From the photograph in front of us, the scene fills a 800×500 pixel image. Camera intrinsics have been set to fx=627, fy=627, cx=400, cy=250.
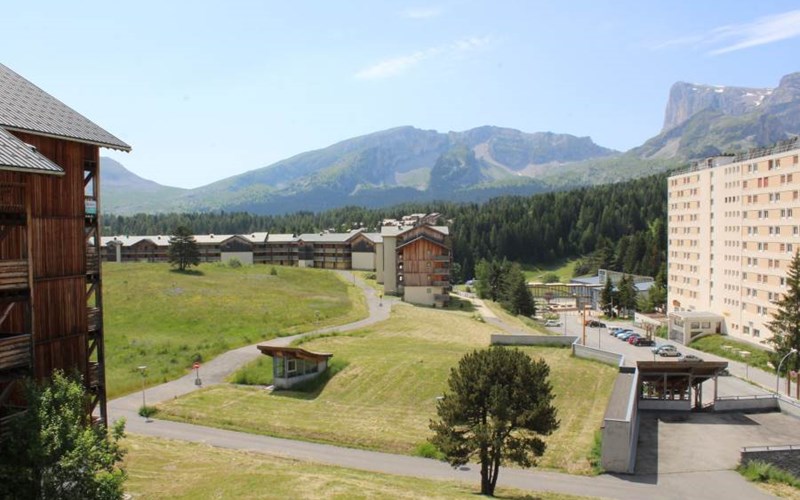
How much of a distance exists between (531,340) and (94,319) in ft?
143

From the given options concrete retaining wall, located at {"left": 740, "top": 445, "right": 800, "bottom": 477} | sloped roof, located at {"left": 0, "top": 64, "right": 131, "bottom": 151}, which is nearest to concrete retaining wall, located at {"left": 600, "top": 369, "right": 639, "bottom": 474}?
concrete retaining wall, located at {"left": 740, "top": 445, "right": 800, "bottom": 477}

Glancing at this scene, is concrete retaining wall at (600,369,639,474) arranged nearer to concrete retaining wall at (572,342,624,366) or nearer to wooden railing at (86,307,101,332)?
concrete retaining wall at (572,342,624,366)

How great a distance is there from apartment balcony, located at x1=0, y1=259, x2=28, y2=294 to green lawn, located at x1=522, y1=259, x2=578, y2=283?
162824 mm

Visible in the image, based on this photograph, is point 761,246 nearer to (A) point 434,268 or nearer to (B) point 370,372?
(A) point 434,268

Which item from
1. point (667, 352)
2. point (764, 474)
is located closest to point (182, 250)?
point (667, 352)

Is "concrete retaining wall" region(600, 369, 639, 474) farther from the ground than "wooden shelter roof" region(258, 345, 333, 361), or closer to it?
closer to it

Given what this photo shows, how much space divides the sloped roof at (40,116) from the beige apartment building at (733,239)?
77042mm

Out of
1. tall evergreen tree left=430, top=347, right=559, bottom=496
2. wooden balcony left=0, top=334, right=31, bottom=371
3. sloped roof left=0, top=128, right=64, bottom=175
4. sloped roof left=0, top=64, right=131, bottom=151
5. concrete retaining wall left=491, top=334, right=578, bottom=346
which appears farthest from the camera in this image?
concrete retaining wall left=491, top=334, right=578, bottom=346

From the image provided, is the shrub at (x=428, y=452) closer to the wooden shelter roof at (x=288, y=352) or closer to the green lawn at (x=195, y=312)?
the wooden shelter roof at (x=288, y=352)

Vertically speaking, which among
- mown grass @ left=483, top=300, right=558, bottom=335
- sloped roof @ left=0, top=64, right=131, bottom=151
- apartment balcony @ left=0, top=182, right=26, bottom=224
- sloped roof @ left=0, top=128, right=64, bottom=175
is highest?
sloped roof @ left=0, top=64, right=131, bottom=151

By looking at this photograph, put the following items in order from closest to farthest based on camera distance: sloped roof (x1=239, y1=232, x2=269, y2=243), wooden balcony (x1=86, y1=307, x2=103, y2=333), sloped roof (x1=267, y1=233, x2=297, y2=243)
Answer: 1. wooden balcony (x1=86, y1=307, x2=103, y2=333)
2. sloped roof (x1=239, y1=232, x2=269, y2=243)
3. sloped roof (x1=267, y1=233, x2=297, y2=243)

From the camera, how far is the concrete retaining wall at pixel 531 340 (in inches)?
→ 2398

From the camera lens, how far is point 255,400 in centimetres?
4734

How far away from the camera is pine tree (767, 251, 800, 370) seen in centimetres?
6469
